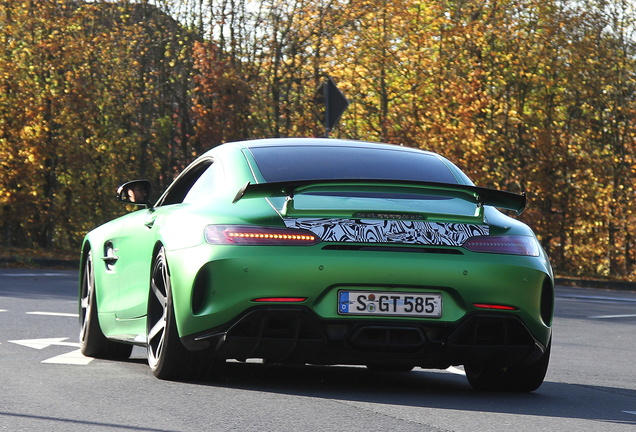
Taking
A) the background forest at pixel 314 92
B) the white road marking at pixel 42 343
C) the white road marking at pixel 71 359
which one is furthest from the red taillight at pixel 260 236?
the background forest at pixel 314 92

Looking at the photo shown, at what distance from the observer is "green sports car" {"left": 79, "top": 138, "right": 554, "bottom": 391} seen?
5344mm

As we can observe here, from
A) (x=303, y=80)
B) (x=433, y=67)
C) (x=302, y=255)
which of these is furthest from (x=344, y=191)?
(x=433, y=67)

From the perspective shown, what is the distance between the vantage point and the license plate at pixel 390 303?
211 inches

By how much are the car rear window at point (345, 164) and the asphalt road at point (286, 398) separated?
46.7 inches

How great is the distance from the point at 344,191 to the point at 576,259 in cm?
2524

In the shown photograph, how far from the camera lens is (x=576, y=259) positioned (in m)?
29.8

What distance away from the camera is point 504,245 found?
562 cm

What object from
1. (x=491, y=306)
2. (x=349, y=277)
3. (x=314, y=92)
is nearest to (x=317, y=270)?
(x=349, y=277)

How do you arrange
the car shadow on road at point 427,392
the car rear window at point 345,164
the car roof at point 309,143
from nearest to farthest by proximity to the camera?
the car shadow on road at point 427,392
the car rear window at point 345,164
the car roof at point 309,143

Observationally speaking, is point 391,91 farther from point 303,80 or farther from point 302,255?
point 302,255

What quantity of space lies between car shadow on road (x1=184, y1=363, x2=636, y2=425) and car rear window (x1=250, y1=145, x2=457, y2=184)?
1.17 meters

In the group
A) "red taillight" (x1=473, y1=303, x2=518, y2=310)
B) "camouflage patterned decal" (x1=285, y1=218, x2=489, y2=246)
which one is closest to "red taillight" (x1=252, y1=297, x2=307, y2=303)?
"camouflage patterned decal" (x1=285, y1=218, x2=489, y2=246)

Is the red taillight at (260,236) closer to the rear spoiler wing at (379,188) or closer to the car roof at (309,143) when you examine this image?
the rear spoiler wing at (379,188)

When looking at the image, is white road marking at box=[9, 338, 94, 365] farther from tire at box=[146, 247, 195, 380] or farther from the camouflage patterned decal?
the camouflage patterned decal
